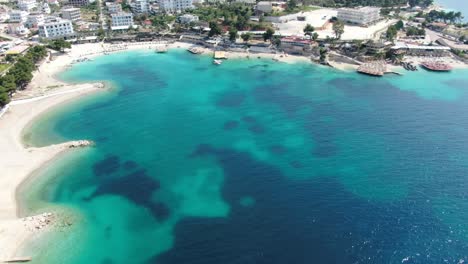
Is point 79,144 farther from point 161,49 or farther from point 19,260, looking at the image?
point 161,49

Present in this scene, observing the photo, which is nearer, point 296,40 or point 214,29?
point 296,40

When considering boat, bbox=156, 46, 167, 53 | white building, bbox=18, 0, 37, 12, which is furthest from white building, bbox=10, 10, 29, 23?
boat, bbox=156, 46, 167, 53

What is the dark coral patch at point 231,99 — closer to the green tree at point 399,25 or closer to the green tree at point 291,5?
the green tree at point 399,25

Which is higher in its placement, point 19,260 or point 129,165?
point 129,165

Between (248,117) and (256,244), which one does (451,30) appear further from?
(256,244)

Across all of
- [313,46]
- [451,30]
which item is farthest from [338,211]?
[451,30]

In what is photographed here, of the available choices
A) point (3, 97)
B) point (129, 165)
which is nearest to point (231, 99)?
point (129, 165)

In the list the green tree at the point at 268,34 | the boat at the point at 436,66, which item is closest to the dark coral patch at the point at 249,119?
the green tree at the point at 268,34
